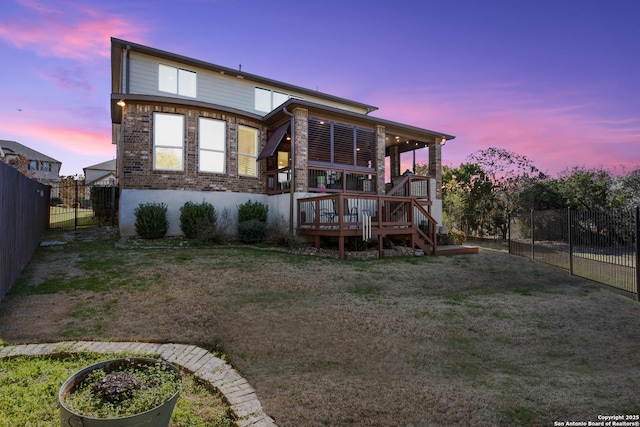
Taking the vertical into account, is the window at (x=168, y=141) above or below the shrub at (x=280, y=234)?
above

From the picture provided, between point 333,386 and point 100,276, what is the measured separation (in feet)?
19.6

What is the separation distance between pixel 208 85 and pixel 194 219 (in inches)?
287

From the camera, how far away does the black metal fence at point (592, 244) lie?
26.4 ft

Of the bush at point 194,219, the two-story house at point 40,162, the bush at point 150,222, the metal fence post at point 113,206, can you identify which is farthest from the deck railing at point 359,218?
the two-story house at point 40,162

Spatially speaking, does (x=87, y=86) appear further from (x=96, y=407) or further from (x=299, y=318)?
(x=96, y=407)

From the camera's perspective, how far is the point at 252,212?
12391 mm

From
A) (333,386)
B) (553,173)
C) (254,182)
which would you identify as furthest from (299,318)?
(553,173)

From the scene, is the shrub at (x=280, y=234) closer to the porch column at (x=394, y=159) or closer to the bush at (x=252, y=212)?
the bush at (x=252, y=212)

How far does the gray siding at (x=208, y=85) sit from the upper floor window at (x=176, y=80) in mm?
167

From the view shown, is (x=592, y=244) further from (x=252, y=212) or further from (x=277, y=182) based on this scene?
(x=252, y=212)

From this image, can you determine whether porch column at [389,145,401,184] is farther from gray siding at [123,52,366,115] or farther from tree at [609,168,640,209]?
tree at [609,168,640,209]

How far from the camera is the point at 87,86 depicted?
1415 centimetres

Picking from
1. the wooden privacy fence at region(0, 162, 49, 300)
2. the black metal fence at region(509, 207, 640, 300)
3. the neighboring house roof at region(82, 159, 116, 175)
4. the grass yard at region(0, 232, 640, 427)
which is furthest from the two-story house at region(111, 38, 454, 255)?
the neighboring house roof at region(82, 159, 116, 175)

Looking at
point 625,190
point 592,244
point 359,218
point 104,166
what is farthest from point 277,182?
point 104,166
